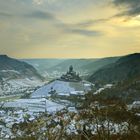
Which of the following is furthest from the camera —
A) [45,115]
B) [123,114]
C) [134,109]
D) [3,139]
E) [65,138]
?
[45,115]

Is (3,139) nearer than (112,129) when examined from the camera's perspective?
No

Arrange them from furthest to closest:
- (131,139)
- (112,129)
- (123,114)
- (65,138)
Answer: (123,114)
(112,129)
(65,138)
(131,139)

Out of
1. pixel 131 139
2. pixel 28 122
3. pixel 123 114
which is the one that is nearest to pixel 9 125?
pixel 28 122

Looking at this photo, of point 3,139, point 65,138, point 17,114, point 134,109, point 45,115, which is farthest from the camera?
point 17,114

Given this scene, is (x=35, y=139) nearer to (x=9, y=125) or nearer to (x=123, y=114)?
(x=123, y=114)

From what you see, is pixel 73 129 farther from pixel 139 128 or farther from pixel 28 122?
pixel 28 122

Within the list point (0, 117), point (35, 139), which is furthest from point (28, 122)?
point (35, 139)

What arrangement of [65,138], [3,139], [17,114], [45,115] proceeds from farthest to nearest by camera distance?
[17,114] → [45,115] → [3,139] → [65,138]

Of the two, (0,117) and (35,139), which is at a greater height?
(35,139)

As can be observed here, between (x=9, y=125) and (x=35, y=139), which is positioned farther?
(x=9, y=125)
